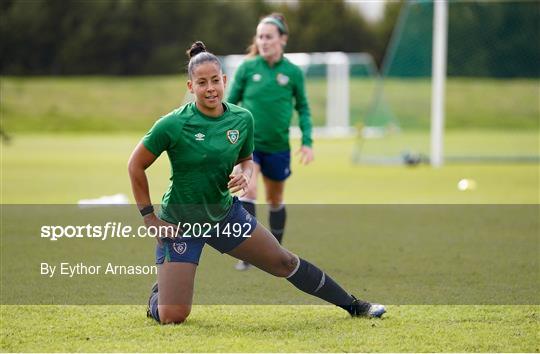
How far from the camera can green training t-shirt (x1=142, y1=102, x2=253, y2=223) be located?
19.6ft

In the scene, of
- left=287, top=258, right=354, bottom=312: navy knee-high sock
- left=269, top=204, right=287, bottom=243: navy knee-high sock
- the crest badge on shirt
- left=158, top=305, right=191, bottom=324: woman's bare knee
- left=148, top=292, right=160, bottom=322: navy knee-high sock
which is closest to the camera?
left=158, top=305, right=191, bottom=324: woman's bare knee

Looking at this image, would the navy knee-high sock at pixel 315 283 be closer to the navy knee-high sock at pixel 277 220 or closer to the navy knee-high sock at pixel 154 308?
the navy knee-high sock at pixel 154 308

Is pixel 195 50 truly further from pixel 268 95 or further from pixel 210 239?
pixel 268 95

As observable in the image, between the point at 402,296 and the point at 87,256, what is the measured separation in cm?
344

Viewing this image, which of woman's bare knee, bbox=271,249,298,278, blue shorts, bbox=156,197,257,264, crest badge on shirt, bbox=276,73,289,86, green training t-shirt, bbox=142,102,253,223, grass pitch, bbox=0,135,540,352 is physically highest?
crest badge on shirt, bbox=276,73,289,86

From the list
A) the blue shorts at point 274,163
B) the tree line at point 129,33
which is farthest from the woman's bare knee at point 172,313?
the tree line at point 129,33

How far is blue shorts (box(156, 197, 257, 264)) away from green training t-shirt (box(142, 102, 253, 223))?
6 cm

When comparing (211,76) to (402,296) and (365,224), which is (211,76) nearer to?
(402,296)

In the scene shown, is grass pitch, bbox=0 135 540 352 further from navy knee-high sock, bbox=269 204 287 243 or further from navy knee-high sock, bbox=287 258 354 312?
navy knee-high sock, bbox=269 204 287 243

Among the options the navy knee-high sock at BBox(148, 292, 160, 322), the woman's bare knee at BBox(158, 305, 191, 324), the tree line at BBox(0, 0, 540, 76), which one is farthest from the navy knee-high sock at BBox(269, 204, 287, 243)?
the tree line at BBox(0, 0, 540, 76)

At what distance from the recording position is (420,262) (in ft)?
29.3

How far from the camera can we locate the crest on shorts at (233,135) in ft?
20.1

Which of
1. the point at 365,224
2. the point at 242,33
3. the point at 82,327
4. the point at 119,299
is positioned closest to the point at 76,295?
the point at 119,299

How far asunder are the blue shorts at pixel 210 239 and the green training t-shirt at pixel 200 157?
6cm
